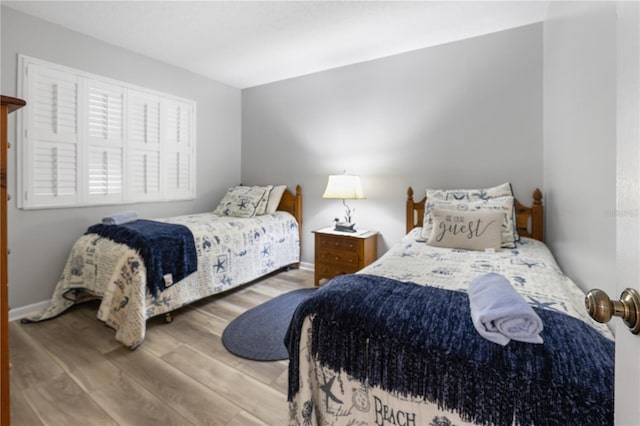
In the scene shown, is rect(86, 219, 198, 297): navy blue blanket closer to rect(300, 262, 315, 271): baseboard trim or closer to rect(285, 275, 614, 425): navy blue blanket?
rect(285, 275, 614, 425): navy blue blanket

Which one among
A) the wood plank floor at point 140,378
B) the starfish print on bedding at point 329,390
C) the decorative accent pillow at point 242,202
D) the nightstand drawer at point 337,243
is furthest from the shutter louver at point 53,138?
the starfish print on bedding at point 329,390

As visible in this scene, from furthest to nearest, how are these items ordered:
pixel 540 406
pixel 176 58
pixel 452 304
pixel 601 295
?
pixel 176 58, pixel 452 304, pixel 540 406, pixel 601 295

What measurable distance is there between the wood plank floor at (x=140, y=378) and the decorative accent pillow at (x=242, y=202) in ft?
A: 4.56

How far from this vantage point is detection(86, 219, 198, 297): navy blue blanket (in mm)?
2178

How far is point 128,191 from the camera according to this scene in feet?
10.3

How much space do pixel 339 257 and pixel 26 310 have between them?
2740mm

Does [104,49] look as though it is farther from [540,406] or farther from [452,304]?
[540,406]

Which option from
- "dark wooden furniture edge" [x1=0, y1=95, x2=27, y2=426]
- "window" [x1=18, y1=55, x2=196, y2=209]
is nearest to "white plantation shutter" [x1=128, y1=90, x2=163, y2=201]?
"window" [x1=18, y1=55, x2=196, y2=209]

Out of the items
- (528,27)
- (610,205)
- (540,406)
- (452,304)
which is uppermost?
(528,27)

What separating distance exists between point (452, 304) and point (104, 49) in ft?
12.1

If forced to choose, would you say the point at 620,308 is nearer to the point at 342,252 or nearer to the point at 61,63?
the point at 342,252

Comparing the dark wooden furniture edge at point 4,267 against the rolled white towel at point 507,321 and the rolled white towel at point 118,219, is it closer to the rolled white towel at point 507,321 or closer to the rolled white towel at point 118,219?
the rolled white towel at point 507,321

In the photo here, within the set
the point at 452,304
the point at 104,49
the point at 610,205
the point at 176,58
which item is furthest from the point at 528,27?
the point at 104,49

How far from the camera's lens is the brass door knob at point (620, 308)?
447 mm
